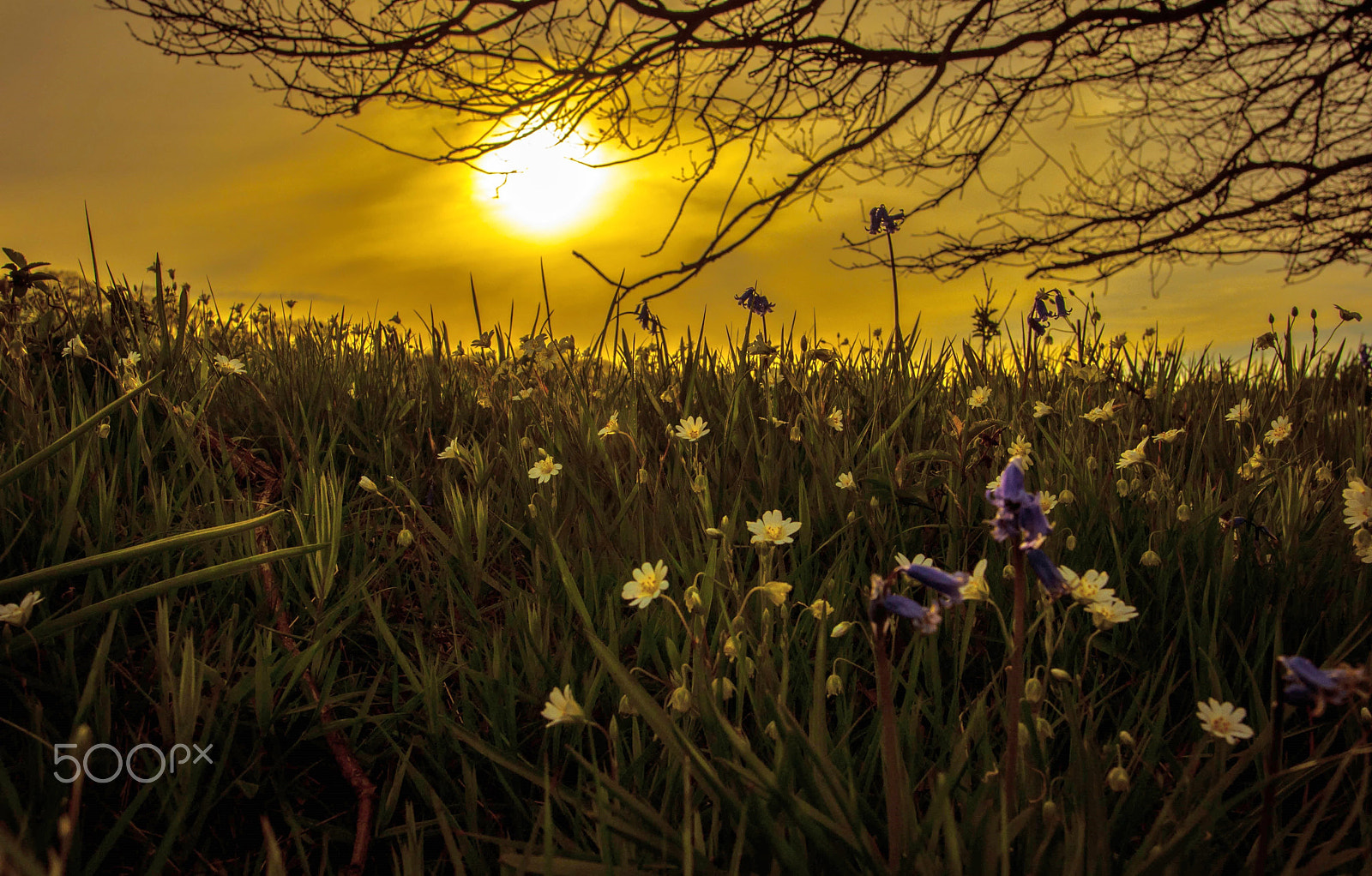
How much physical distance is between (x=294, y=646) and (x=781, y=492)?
1.33m

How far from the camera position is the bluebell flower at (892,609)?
97 cm

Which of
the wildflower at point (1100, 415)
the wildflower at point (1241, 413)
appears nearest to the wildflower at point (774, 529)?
the wildflower at point (1100, 415)

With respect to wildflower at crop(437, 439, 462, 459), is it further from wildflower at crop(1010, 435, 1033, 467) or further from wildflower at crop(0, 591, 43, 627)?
wildflower at crop(1010, 435, 1033, 467)

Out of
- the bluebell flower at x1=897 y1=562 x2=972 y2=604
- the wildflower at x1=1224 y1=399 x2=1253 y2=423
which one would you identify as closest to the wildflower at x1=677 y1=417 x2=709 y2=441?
the bluebell flower at x1=897 y1=562 x2=972 y2=604

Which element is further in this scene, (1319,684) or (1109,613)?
(1109,613)

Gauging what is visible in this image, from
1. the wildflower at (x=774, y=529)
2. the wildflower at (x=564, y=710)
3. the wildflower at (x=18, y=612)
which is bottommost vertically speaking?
the wildflower at (x=564, y=710)

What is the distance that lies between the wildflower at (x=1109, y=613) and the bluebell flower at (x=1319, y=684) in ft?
1.48

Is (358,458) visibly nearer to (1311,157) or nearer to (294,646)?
(294,646)

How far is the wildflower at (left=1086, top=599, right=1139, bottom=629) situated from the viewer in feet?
4.83

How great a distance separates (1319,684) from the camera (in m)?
0.95

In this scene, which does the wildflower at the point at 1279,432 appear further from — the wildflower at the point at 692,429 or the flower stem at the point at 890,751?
the flower stem at the point at 890,751

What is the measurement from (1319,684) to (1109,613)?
556mm

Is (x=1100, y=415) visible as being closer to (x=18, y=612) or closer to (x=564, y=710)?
(x=564, y=710)

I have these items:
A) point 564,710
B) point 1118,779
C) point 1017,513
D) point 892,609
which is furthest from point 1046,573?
point 564,710
